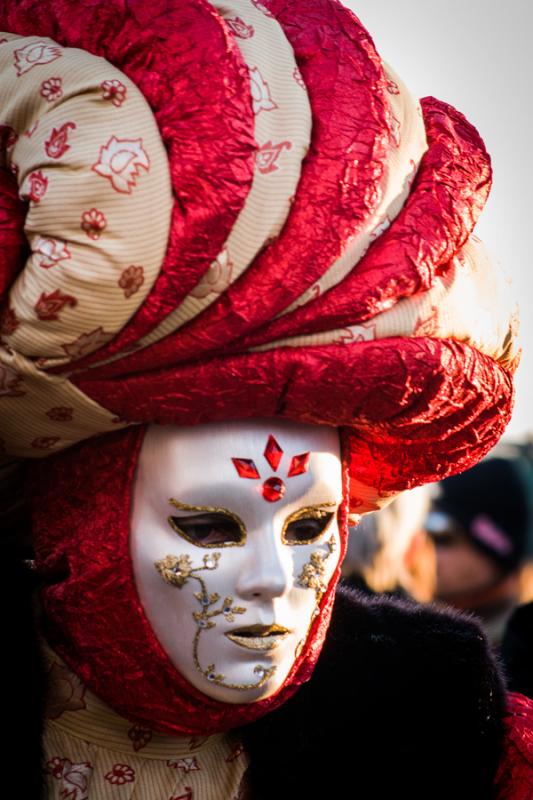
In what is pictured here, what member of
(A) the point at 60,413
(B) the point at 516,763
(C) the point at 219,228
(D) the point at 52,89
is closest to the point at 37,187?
(D) the point at 52,89

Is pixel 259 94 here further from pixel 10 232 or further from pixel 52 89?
pixel 10 232

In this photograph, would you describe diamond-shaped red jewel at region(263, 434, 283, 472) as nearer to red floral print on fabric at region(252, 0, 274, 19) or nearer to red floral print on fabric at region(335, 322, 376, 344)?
red floral print on fabric at region(335, 322, 376, 344)

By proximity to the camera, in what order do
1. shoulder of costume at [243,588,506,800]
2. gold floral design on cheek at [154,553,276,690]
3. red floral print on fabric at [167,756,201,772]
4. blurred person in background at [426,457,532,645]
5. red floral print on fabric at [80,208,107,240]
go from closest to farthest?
red floral print on fabric at [80,208,107,240]
gold floral design on cheek at [154,553,276,690]
red floral print on fabric at [167,756,201,772]
shoulder of costume at [243,588,506,800]
blurred person in background at [426,457,532,645]

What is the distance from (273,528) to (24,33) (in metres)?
1.00

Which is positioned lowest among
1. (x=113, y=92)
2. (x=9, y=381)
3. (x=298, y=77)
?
(x=9, y=381)

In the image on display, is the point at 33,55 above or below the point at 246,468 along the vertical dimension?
above

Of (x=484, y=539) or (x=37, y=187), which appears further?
(x=484, y=539)

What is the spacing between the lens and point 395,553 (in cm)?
452

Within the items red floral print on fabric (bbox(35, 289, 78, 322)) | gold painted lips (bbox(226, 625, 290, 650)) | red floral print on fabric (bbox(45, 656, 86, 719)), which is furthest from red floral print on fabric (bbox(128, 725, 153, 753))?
red floral print on fabric (bbox(35, 289, 78, 322))

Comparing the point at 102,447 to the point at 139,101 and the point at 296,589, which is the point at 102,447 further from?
the point at 139,101

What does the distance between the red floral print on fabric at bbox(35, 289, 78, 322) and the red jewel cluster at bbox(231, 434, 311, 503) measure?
449 mm

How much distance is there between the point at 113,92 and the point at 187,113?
0.13m

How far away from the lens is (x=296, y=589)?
7.98 ft

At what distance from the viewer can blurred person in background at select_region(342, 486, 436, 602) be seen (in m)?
4.41
